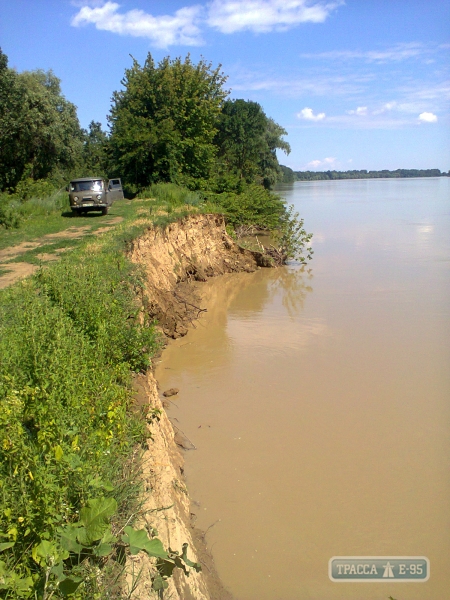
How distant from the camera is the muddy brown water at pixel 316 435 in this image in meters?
5.89

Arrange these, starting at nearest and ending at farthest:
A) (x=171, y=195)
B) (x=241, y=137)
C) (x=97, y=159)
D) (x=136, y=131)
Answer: (x=171, y=195)
(x=136, y=131)
(x=97, y=159)
(x=241, y=137)

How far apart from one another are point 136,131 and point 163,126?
5.11ft

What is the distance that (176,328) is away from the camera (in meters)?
13.1

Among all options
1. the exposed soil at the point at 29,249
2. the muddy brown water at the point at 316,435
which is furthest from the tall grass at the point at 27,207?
the muddy brown water at the point at 316,435

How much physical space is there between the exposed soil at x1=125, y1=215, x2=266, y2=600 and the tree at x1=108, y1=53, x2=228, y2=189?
8.30m

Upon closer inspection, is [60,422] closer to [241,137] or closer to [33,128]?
[33,128]

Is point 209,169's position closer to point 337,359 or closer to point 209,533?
point 337,359

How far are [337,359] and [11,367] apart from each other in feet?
26.2

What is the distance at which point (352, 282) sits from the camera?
19.3m

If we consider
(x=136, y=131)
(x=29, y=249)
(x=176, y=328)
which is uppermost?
(x=136, y=131)

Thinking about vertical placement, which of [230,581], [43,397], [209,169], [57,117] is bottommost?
[230,581]

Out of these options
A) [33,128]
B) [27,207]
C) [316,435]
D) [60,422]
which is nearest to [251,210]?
[27,207]

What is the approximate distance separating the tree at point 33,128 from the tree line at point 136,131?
0.06m

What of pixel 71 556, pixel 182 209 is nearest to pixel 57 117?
pixel 182 209
